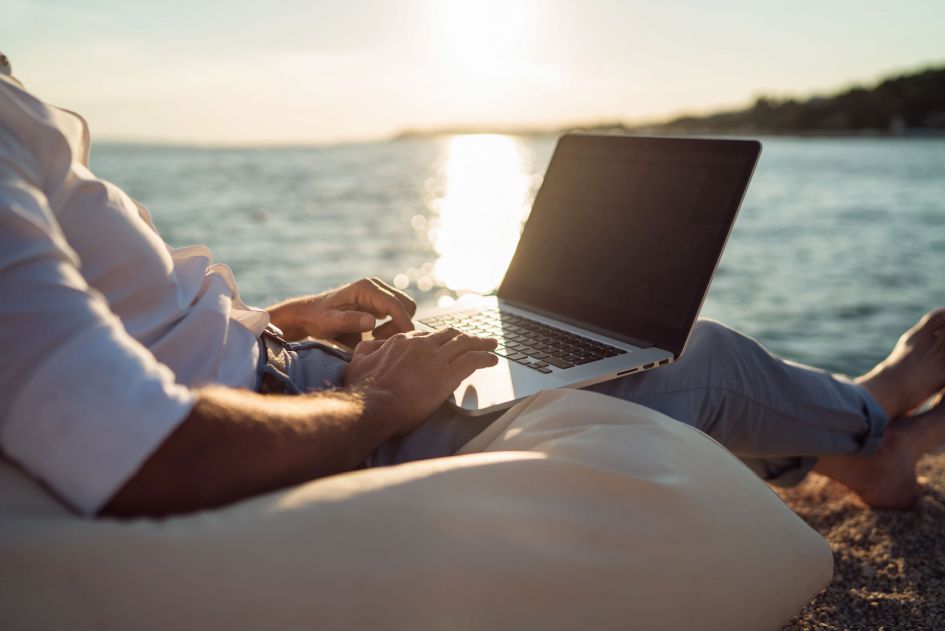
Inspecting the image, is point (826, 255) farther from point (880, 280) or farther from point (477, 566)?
point (477, 566)

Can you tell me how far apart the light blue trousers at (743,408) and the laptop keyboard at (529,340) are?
12cm

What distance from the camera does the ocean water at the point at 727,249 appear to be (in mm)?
7965

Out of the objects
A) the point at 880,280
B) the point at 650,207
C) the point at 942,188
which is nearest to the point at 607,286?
the point at 650,207

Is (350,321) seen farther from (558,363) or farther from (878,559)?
(878,559)

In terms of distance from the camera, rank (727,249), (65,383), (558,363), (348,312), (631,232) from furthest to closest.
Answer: (727,249)
(631,232)
(348,312)
(558,363)
(65,383)

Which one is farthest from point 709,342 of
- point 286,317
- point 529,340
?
point 286,317

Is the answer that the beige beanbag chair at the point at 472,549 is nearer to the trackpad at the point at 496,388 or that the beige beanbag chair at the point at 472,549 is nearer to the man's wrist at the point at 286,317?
the trackpad at the point at 496,388

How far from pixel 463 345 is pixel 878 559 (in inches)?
58.8

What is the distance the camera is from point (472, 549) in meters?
1.08

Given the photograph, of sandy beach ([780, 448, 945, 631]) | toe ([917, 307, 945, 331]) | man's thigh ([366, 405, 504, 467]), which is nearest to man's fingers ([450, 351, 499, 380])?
man's thigh ([366, 405, 504, 467])

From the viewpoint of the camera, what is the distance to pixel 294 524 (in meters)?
1.02

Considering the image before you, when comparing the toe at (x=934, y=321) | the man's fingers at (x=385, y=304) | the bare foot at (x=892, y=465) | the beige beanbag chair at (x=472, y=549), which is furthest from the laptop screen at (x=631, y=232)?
the toe at (x=934, y=321)

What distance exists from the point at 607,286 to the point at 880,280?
8.58 meters

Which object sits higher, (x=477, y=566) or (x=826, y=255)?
(x=477, y=566)
